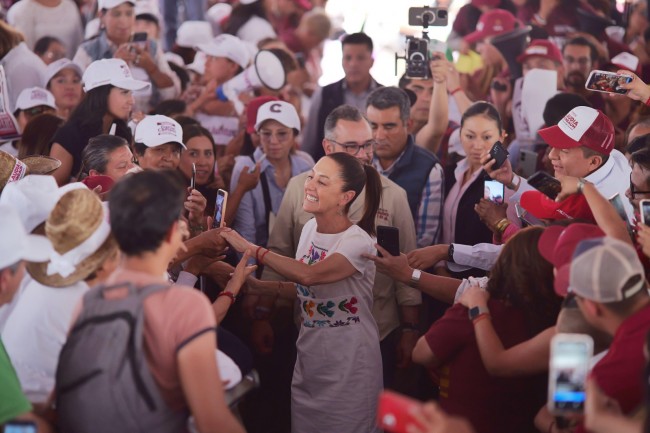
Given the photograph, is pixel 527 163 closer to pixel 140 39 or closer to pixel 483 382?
pixel 140 39

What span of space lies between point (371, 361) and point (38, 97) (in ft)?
11.1

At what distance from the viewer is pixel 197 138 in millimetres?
5391

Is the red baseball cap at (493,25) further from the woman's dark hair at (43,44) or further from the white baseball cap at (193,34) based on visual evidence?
the woman's dark hair at (43,44)

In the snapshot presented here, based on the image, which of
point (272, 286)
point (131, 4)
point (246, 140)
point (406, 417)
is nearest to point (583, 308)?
point (406, 417)

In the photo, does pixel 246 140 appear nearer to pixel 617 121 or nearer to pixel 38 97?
pixel 38 97

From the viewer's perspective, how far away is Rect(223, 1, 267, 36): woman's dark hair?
9.15 m

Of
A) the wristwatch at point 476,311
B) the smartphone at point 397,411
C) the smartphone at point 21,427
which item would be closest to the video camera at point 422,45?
the wristwatch at point 476,311

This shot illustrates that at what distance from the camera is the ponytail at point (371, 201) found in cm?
437

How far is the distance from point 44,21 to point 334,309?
192 inches

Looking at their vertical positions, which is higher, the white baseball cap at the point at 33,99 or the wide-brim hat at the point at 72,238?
the wide-brim hat at the point at 72,238

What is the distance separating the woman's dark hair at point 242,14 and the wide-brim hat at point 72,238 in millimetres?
6562

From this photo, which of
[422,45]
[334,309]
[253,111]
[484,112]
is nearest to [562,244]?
[334,309]

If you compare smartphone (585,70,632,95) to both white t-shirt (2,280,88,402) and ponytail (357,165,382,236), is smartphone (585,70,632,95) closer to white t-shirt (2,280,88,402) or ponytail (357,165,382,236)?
ponytail (357,165,382,236)

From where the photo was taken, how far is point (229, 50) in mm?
7082
